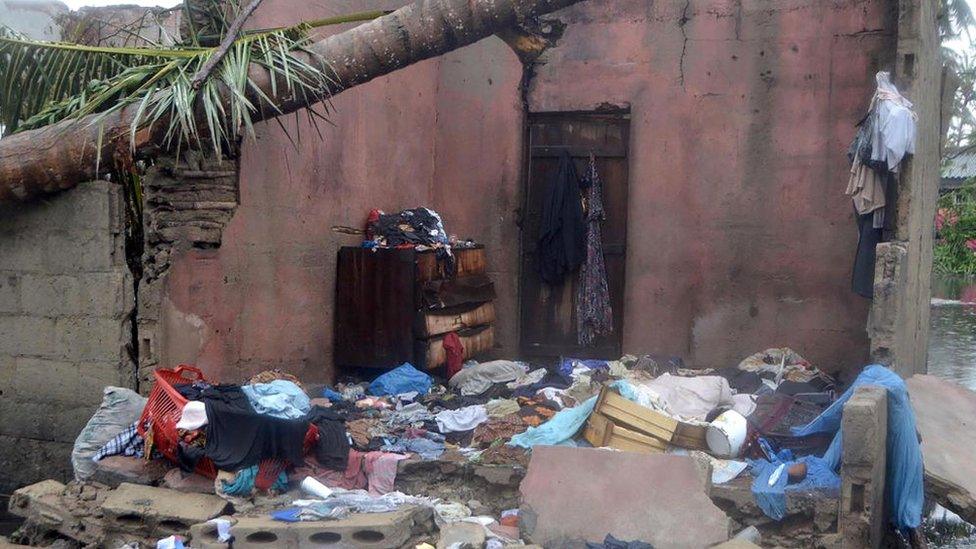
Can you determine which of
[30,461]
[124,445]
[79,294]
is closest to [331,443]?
[124,445]

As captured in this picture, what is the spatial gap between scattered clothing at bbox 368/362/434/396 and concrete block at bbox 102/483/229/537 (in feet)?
7.94

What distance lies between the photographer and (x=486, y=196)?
9.70m

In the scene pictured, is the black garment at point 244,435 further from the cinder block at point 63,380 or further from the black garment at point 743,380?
the black garment at point 743,380

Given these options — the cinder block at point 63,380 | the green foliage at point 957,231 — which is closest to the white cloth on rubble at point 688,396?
the cinder block at point 63,380

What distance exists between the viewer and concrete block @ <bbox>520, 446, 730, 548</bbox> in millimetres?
5176

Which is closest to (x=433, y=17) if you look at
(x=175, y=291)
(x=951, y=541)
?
(x=175, y=291)

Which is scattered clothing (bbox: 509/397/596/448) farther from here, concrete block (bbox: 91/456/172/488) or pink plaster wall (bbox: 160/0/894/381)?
pink plaster wall (bbox: 160/0/894/381)

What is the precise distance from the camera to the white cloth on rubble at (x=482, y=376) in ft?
26.0

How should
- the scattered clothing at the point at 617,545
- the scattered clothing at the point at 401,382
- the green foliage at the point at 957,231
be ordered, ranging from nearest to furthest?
1. the scattered clothing at the point at 617,545
2. the scattered clothing at the point at 401,382
3. the green foliage at the point at 957,231

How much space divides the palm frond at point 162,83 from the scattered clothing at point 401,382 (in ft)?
8.03

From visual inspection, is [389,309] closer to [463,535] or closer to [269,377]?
[269,377]

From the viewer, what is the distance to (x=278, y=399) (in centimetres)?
593

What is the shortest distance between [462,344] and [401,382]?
3.32 ft

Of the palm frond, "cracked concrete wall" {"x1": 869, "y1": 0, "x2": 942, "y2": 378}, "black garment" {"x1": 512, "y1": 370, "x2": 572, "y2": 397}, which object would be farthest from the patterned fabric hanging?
the palm frond
